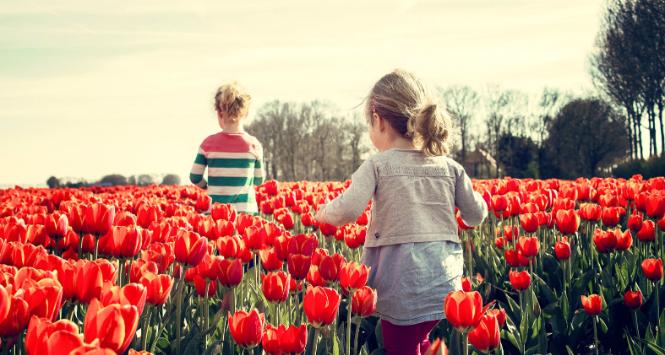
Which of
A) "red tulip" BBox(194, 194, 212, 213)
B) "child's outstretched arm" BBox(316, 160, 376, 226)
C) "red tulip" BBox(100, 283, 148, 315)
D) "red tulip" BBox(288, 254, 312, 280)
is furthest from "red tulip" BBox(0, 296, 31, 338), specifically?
"red tulip" BBox(194, 194, 212, 213)

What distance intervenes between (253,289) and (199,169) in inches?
110

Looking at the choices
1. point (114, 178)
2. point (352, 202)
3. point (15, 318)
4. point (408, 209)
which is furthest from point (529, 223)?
point (114, 178)

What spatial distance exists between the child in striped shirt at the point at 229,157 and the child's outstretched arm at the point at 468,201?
3.08 meters

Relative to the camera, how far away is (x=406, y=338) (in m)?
3.29

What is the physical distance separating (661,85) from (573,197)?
2654cm

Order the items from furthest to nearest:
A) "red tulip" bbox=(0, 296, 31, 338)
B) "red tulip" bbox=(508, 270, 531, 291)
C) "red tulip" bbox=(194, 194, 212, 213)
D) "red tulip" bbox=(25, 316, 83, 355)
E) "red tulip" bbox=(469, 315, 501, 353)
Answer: "red tulip" bbox=(194, 194, 212, 213) → "red tulip" bbox=(508, 270, 531, 291) → "red tulip" bbox=(469, 315, 501, 353) → "red tulip" bbox=(0, 296, 31, 338) → "red tulip" bbox=(25, 316, 83, 355)

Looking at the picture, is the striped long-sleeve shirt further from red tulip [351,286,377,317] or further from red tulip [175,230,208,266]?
red tulip [351,286,377,317]

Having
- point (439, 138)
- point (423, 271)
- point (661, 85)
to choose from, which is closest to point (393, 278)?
point (423, 271)

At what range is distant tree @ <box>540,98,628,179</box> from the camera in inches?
1635

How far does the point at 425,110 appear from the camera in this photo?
333 centimetres

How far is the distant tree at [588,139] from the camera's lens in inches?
1635

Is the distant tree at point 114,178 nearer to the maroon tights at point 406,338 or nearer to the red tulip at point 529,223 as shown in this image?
the red tulip at point 529,223

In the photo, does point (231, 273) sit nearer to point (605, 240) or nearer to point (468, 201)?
point (468, 201)

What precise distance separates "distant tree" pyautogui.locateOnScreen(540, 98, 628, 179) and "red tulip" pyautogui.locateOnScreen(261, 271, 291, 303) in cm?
4143
